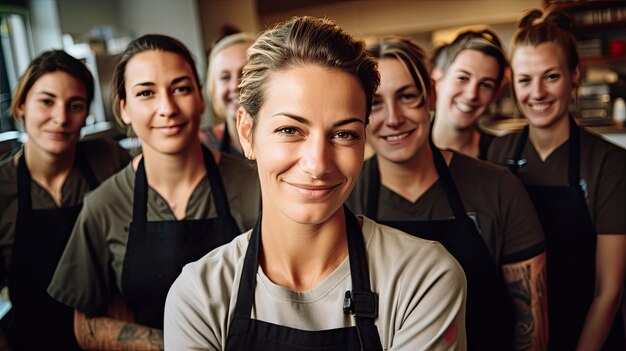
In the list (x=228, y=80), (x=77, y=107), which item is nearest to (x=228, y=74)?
(x=228, y=80)

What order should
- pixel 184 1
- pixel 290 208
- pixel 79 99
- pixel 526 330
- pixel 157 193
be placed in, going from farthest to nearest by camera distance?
pixel 184 1
pixel 79 99
pixel 157 193
pixel 526 330
pixel 290 208

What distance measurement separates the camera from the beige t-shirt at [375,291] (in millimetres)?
1074

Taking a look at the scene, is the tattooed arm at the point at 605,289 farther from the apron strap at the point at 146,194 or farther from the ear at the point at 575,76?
the apron strap at the point at 146,194

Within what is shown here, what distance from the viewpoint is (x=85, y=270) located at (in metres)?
1.62

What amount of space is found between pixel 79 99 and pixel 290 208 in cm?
111

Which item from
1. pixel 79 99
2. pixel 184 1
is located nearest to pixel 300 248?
pixel 79 99

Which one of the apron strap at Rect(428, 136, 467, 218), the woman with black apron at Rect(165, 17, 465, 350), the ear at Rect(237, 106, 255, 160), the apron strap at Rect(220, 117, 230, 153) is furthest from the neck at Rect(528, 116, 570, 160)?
the apron strap at Rect(220, 117, 230, 153)

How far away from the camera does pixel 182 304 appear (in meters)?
1.13

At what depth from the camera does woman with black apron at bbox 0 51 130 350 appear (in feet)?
5.80

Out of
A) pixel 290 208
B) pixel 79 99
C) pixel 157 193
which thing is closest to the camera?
pixel 290 208

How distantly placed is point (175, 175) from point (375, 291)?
828 millimetres

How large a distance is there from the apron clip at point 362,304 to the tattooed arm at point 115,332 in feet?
2.43

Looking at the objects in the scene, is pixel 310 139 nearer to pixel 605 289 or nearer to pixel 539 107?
pixel 539 107

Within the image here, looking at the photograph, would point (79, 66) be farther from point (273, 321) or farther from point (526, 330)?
point (526, 330)
